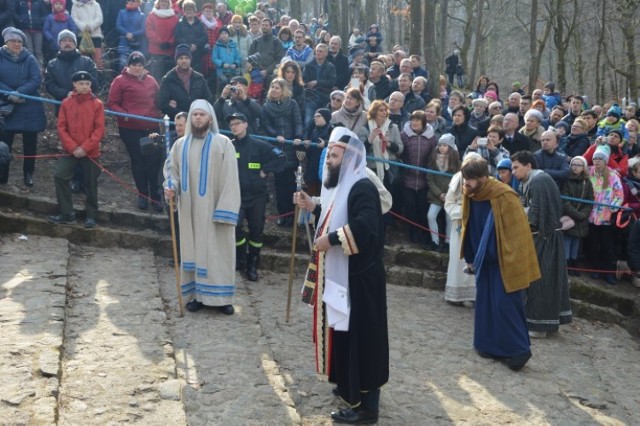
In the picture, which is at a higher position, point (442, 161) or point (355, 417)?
point (442, 161)

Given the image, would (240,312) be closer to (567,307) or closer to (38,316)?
(38,316)

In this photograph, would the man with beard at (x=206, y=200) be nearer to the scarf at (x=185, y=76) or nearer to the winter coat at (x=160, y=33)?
the scarf at (x=185, y=76)

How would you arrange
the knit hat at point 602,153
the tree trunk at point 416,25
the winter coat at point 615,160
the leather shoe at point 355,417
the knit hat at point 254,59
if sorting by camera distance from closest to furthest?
the leather shoe at point 355,417
the knit hat at point 602,153
the winter coat at point 615,160
the knit hat at point 254,59
the tree trunk at point 416,25

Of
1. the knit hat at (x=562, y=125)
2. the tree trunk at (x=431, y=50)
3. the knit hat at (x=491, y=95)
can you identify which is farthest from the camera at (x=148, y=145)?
the knit hat at (x=491, y=95)

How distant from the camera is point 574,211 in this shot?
971cm

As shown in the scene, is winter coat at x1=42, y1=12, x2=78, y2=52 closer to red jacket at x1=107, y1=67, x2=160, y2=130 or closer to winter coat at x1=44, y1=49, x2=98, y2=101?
winter coat at x1=44, y1=49, x2=98, y2=101

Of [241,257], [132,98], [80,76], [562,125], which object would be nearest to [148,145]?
[80,76]

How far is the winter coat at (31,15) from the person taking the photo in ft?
36.9

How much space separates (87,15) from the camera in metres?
11.8

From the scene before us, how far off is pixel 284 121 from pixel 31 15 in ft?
14.4

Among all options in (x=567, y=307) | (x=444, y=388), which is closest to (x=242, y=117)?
(x=444, y=388)

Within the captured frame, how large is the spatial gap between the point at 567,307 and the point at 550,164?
206 cm

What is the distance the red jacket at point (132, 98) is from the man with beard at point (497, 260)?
4.47 m

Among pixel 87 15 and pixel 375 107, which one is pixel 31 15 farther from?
pixel 375 107
